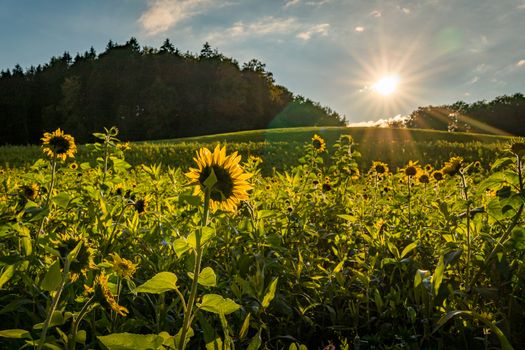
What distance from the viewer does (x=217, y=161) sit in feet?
3.53

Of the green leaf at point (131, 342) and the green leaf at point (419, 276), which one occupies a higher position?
the green leaf at point (131, 342)

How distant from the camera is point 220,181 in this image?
1.07 m

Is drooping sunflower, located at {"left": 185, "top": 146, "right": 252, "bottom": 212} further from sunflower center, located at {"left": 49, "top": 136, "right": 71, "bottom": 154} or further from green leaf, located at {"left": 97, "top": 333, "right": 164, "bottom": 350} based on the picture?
sunflower center, located at {"left": 49, "top": 136, "right": 71, "bottom": 154}

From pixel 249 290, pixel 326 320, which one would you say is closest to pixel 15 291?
pixel 249 290

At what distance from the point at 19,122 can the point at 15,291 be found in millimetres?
59492

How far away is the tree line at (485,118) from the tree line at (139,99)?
2121cm

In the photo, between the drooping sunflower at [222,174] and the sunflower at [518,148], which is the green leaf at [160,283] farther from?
the sunflower at [518,148]

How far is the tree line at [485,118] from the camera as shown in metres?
54.4

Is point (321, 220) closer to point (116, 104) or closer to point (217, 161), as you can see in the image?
point (217, 161)

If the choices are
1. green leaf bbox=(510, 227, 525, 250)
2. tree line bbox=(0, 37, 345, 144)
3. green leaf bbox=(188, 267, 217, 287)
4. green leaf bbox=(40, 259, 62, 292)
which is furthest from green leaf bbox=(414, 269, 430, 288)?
tree line bbox=(0, 37, 345, 144)

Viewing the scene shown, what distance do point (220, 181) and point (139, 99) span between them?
181ft

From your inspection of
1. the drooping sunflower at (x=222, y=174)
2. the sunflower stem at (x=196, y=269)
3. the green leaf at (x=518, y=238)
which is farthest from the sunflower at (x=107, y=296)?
the green leaf at (x=518, y=238)

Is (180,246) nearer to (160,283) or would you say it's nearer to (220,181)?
(160,283)

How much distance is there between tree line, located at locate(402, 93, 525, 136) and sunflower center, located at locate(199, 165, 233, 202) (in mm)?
53731
